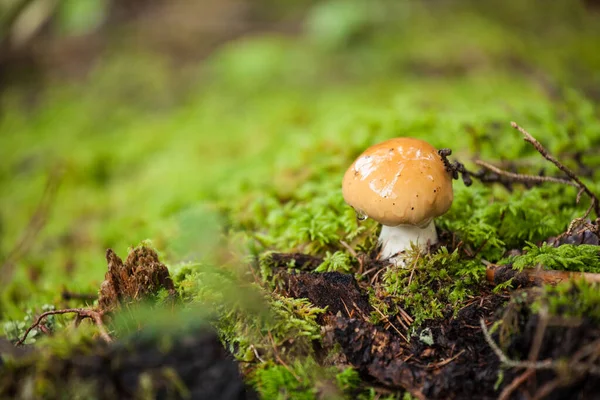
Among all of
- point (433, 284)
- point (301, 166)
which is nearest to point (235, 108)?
point (301, 166)

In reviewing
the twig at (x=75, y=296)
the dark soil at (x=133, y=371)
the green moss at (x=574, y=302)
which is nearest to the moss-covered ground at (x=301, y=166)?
the green moss at (x=574, y=302)


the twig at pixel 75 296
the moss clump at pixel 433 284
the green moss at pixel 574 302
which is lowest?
the moss clump at pixel 433 284

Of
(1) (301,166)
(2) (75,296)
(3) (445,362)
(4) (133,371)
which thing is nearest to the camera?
(4) (133,371)

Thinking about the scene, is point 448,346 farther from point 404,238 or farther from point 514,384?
point 404,238

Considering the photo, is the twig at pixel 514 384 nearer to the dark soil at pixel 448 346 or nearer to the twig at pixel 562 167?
the dark soil at pixel 448 346

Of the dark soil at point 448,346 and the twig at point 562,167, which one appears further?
the twig at point 562,167

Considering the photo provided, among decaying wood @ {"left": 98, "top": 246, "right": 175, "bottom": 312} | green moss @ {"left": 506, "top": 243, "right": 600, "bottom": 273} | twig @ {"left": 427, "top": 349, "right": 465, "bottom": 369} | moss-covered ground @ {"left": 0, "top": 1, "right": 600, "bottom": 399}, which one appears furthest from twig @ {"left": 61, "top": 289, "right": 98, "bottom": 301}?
green moss @ {"left": 506, "top": 243, "right": 600, "bottom": 273}

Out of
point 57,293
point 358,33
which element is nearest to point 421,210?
point 57,293
